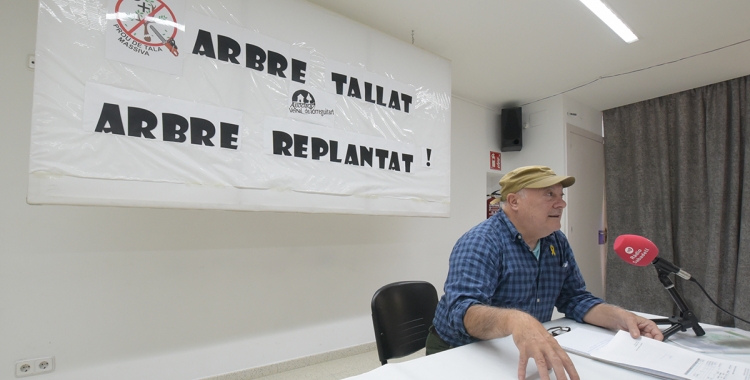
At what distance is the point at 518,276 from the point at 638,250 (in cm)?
43

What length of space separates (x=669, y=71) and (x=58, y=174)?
4350 millimetres

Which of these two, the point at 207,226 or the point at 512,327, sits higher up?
the point at 207,226

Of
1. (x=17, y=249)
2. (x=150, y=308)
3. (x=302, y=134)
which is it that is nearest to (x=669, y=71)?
(x=302, y=134)

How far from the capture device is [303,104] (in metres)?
2.05

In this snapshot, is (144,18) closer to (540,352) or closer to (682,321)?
(540,352)

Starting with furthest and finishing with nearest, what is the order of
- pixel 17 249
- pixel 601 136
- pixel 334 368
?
pixel 601 136
pixel 334 368
pixel 17 249

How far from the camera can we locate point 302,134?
2.02 m

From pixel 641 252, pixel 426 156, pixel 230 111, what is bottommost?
pixel 641 252

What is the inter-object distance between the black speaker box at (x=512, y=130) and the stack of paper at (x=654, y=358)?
3098 mm

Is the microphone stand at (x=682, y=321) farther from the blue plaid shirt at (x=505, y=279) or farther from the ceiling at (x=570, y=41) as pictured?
the ceiling at (x=570, y=41)

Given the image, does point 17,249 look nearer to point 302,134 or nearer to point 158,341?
point 158,341

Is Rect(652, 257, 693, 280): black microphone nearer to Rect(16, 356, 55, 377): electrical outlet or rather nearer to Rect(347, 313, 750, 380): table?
Rect(347, 313, 750, 380): table

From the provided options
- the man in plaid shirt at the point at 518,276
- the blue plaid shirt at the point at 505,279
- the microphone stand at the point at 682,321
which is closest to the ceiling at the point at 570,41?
the man in plaid shirt at the point at 518,276

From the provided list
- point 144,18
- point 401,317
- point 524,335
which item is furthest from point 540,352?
point 144,18
